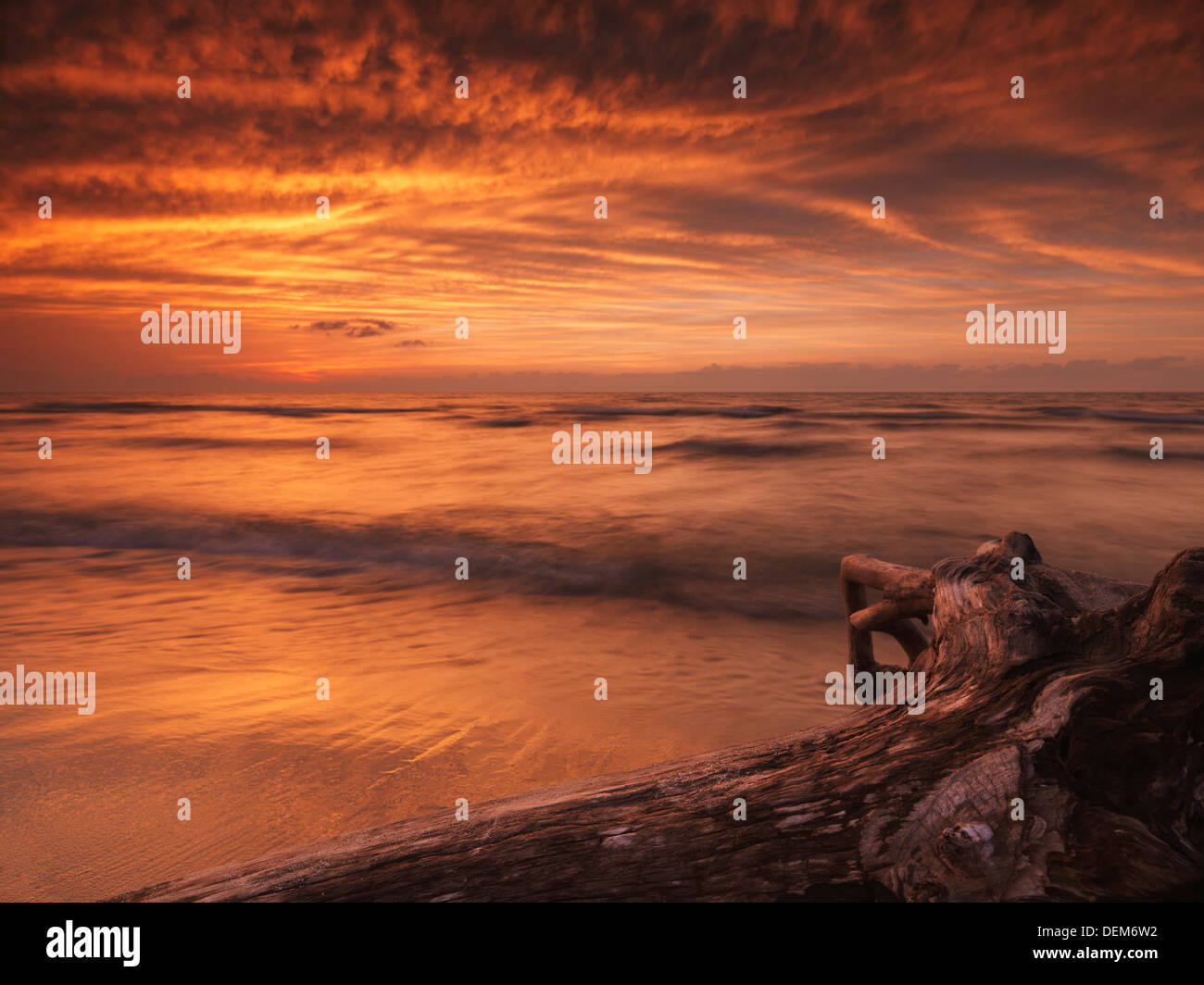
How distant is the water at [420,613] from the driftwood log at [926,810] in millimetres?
1835

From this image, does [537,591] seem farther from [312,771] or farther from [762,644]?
[312,771]

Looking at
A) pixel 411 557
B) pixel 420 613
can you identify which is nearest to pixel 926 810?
pixel 420 613

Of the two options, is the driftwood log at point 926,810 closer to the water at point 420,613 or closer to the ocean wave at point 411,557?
the water at point 420,613

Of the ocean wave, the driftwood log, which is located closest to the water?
the ocean wave

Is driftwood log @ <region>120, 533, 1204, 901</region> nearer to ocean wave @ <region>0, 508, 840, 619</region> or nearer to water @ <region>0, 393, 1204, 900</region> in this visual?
water @ <region>0, 393, 1204, 900</region>

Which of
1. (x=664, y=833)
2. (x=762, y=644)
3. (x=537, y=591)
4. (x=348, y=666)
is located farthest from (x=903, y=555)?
(x=664, y=833)

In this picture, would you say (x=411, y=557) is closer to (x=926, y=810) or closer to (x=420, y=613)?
(x=420, y=613)

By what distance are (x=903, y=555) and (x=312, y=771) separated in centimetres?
1002

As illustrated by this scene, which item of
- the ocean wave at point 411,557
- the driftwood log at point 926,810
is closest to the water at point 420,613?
the ocean wave at point 411,557

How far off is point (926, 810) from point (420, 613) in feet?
25.4

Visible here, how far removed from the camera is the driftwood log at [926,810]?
1.70 meters
